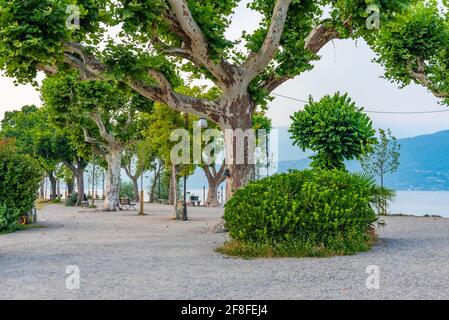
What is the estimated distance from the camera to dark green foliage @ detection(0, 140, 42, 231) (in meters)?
18.5

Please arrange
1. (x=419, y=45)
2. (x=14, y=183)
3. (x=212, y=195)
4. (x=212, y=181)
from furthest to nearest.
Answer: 1. (x=212, y=195)
2. (x=212, y=181)
3. (x=419, y=45)
4. (x=14, y=183)

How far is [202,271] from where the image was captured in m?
9.22

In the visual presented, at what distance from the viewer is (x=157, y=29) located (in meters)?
15.3

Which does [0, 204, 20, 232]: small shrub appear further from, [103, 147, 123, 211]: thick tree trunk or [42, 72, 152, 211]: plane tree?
[103, 147, 123, 211]: thick tree trunk

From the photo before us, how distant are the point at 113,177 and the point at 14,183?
551 inches

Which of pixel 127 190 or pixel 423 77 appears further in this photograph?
pixel 127 190

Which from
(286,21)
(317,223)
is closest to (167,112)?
(286,21)

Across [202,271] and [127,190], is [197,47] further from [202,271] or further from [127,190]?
[127,190]

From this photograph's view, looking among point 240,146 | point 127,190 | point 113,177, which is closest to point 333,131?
point 240,146

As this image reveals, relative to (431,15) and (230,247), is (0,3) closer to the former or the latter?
(230,247)

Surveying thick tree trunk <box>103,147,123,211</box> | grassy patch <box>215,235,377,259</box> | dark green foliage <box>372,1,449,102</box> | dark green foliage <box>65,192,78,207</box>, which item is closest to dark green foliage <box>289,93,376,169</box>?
grassy patch <box>215,235,377,259</box>

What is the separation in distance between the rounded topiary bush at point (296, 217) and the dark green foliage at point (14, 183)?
1044 centimetres

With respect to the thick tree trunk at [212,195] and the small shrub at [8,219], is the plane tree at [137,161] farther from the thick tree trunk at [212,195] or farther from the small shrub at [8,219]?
the small shrub at [8,219]
